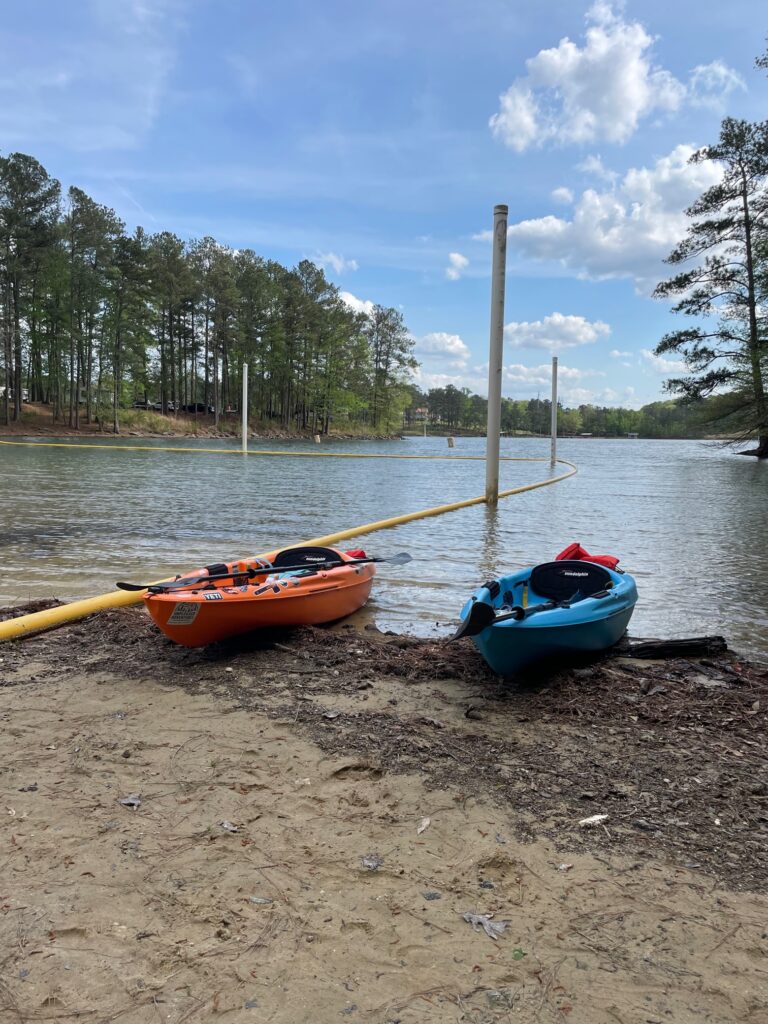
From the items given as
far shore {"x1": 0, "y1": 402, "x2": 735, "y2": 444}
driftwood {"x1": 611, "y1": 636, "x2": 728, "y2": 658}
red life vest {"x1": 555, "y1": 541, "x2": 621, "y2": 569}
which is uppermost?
far shore {"x1": 0, "y1": 402, "x2": 735, "y2": 444}

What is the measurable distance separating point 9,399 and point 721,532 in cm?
5153

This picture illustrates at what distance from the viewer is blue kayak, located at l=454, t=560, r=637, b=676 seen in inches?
171

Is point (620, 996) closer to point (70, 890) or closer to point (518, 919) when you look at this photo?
point (518, 919)

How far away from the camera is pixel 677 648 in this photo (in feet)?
17.1

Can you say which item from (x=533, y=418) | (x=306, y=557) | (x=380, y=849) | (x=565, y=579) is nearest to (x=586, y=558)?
(x=565, y=579)

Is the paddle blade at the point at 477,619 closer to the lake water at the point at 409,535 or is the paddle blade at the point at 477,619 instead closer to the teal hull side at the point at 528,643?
the teal hull side at the point at 528,643

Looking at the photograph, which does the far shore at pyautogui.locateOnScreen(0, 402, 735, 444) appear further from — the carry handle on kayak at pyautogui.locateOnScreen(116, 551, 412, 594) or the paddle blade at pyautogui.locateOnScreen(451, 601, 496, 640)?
the paddle blade at pyautogui.locateOnScreen(451, 601, 496, 640)

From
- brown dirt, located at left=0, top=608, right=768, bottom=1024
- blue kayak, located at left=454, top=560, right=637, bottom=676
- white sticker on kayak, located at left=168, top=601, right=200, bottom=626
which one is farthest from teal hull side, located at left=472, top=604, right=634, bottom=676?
white sticker on kayak, located at left=168, top=601, right=200, bottom=626

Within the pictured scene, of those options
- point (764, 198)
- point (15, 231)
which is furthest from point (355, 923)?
point (15, 231)

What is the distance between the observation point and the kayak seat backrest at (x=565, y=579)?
5.71 metres

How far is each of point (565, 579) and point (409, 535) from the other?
19.2 ft

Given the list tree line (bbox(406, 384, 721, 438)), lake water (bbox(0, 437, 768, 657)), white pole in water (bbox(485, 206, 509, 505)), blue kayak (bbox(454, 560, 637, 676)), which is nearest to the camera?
blue kayak (bbox(454, 560, 637, 676))

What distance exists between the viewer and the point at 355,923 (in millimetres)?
2230

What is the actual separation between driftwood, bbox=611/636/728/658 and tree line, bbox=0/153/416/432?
49.2 meters
